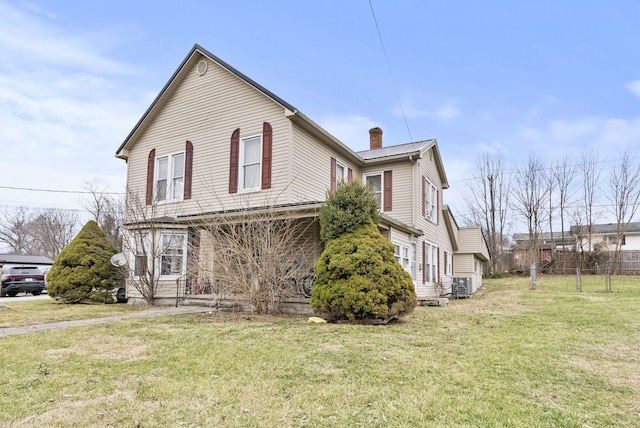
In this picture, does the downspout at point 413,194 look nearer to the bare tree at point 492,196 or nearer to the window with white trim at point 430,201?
the window with white trim at point 430,201

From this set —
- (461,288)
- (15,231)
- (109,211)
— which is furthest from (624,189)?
(15,231)

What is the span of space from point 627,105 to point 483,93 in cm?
1009

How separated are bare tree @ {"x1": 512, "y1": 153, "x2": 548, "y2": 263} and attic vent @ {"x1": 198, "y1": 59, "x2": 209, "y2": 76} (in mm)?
27431

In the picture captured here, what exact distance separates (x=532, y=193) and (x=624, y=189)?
5.89 meters

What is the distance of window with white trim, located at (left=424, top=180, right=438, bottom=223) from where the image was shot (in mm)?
17266

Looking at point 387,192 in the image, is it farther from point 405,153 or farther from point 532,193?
point 532,193

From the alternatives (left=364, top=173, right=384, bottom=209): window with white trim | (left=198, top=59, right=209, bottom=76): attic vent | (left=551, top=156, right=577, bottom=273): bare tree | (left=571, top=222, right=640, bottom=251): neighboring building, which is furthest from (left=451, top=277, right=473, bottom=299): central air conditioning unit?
(left=571, top=222, right=640, bottom=251): neighboring building

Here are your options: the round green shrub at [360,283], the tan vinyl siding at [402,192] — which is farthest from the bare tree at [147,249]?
the tan vinyl siding at [402,192]

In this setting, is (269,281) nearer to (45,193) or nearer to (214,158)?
(214,158)

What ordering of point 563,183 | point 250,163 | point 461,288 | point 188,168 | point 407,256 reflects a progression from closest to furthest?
point 250,163 < point 188,168 < point 407,256 < point 461,288 < point 563,183

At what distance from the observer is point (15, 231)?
49.9 metres

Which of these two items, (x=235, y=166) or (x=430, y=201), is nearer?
(x=235, y=166)

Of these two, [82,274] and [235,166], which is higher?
[235,166]

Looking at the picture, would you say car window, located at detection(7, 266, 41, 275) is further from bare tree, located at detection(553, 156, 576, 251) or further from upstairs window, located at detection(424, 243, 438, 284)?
bare tree, located at detection(553, 156, 576, 251)
